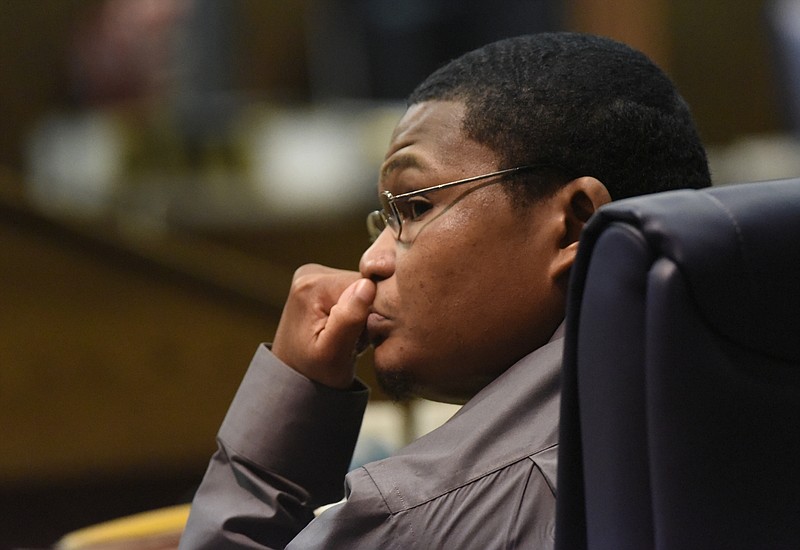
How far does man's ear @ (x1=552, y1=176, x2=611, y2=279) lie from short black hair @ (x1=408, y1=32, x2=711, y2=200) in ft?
0.05

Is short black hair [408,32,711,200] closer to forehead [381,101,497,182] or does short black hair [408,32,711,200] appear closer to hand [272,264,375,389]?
forehead [381,101,497,182]

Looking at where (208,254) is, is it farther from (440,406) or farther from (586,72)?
(586,72)

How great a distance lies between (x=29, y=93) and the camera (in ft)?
13.5

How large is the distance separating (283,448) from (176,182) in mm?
2442

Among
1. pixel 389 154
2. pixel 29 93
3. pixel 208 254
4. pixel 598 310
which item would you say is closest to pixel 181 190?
pixel 208 254

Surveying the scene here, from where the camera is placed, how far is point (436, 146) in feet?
3.25

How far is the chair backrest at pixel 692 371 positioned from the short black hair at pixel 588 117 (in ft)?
0.97

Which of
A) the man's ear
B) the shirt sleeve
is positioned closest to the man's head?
the man's ear

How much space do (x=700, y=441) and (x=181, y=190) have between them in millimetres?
2837

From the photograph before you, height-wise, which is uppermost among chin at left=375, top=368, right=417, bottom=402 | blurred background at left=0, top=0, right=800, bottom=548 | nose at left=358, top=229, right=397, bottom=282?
nose at left=358, top=229, right=397, bottom=282

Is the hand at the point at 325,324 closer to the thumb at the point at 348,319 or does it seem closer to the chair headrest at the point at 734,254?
the thumb at the point at 348,319

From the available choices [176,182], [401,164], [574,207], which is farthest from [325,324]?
[176,182]

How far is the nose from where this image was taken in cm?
100

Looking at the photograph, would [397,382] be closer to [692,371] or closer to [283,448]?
[283,448]
